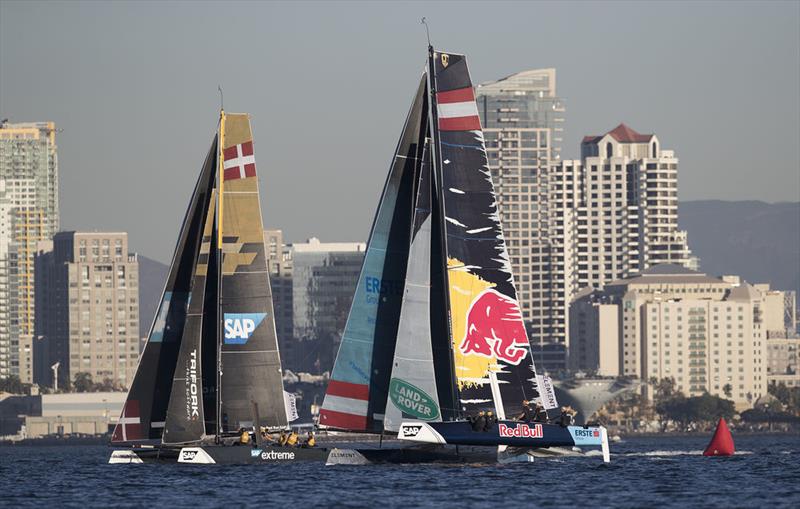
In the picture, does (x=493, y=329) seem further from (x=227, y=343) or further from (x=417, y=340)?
(x=227, y=343)

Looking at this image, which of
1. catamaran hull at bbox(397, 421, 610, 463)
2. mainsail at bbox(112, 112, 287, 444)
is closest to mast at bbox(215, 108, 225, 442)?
mainsail at bbox(112, 112, 287, 444)

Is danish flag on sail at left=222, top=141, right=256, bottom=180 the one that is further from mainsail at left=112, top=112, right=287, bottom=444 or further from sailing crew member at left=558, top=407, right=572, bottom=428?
sailing crew member at left=558, top=407, right=572, bottom=428

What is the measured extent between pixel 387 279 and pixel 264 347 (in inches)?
246

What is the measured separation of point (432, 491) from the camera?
5634cm

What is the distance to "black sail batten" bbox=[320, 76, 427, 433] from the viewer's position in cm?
6438

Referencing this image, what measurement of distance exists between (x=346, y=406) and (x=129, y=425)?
9327mm

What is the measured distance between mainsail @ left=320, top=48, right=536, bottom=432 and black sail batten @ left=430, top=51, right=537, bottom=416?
0.11ft

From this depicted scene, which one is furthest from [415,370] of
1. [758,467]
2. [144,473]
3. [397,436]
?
[758,467]

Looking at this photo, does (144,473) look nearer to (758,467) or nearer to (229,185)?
(229,185)

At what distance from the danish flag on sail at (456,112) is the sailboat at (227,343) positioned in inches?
343

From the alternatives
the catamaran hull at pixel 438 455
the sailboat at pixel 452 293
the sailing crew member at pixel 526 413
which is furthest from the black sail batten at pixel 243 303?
the sailing crew member at pixel 526 413

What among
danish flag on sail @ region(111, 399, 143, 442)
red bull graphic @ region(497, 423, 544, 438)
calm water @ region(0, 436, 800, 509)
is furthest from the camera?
danish flag on sail @ region(111, 399, 143, 442)

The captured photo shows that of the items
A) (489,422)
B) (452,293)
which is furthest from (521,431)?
(452,293)

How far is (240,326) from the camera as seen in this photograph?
222 ft
